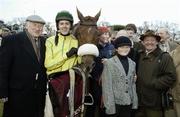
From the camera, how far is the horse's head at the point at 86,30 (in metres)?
5.96

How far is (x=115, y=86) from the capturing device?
6004mm

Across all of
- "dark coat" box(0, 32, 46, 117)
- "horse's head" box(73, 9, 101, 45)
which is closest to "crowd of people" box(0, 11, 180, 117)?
"dark coat" box(0, 32, 46, 117)

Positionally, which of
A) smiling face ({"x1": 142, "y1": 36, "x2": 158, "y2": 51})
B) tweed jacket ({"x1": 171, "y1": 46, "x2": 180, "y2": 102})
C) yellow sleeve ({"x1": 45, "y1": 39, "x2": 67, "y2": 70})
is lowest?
tweed jacket ({"x1": 171, "y1": 46, "x2": 180, "y2": 102})

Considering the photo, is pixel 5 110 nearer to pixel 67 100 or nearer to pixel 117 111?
pixel 67 100

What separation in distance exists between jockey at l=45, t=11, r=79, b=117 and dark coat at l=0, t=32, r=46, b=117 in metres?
0.27

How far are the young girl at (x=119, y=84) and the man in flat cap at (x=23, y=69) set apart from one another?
1112mm

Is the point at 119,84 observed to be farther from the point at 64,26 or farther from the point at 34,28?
the point at 34,28

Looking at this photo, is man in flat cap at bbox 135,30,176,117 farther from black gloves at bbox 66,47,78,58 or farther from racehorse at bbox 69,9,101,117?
black gloves at bbox 66,47,78,58

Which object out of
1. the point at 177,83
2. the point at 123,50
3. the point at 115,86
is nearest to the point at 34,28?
the point at 123,50

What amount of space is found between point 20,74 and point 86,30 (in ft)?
4.25

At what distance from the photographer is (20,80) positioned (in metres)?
6.07

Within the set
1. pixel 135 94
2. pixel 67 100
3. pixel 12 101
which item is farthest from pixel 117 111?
pixel 12 101

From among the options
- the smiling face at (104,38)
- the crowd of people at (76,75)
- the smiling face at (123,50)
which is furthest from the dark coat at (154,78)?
the smiling face at (104,38)

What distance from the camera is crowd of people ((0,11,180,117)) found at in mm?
5777
